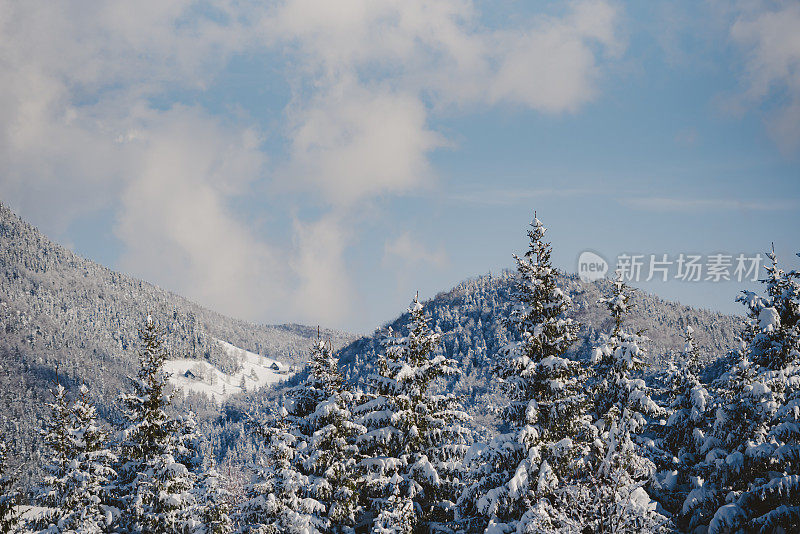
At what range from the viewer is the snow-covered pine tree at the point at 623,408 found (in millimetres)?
16797

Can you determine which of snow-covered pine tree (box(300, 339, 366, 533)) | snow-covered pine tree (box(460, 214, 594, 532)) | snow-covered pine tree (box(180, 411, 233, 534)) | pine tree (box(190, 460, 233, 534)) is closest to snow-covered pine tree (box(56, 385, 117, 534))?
snow-covered pine tree (box(180, 411, 233, 534))

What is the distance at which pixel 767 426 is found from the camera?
2230cm

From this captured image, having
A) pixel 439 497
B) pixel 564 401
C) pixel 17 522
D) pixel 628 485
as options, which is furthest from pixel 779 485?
pixel 17 522

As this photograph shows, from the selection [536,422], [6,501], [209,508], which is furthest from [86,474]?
[536,422]

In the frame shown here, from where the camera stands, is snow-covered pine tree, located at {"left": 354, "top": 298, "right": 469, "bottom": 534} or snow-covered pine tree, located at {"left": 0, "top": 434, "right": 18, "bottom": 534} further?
snow-covered pine tree, located at {"left": 0, "top": 434, "right": 18, "bottom": 534}

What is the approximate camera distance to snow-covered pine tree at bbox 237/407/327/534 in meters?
22.0

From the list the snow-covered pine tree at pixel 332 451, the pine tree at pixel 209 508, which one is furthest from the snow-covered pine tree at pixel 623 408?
the pine tree at pixel 209 508

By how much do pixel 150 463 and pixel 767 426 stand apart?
26.8m

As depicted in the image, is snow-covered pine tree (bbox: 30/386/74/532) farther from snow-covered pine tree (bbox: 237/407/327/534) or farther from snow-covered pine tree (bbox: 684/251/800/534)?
snow-covered pine tree (bbox: 684/251/800/534)

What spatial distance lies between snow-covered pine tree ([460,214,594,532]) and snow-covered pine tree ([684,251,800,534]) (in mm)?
6705

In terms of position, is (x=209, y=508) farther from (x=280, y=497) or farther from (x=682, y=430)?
(x=682, y=430)

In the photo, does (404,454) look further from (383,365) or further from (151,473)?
(151,473)

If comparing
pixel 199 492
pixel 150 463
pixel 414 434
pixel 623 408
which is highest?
pixel 623 408

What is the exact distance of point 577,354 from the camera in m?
18.3
